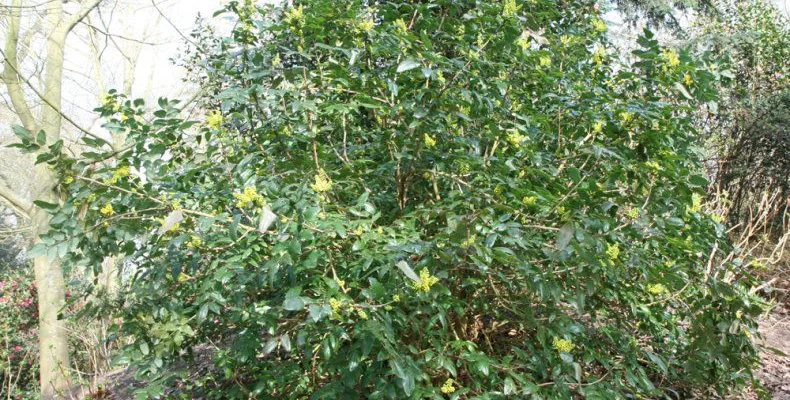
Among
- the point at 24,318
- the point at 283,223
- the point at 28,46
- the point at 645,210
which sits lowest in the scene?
the point at 24,318

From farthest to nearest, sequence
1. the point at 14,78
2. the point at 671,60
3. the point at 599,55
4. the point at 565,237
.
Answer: the point at 14,78, the point at 599,55, the point at 671,60, the point at 565,237

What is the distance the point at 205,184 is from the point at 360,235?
31.7 inches

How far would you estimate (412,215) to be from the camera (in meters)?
2.29

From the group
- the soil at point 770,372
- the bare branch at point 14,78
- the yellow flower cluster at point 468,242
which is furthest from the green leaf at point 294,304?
the bare branch at point 14,78

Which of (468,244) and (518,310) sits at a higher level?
(468,244)

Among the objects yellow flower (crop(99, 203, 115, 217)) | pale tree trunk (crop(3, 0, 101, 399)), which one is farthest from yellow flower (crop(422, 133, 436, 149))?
pale tree trunk (crop(3, 0, 101, 399))

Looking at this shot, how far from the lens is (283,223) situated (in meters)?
1.79

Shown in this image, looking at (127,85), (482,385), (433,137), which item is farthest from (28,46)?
(482,385)

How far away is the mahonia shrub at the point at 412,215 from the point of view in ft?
6.49

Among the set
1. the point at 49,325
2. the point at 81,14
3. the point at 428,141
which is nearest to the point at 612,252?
the point at 428,141

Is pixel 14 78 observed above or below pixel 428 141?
above

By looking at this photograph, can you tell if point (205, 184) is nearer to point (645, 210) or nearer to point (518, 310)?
point (518, 310)

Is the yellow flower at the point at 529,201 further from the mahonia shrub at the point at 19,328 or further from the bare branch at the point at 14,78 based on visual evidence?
the mahonia shrub at the point at 19,328

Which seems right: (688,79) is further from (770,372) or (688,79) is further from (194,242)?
(770,372)
